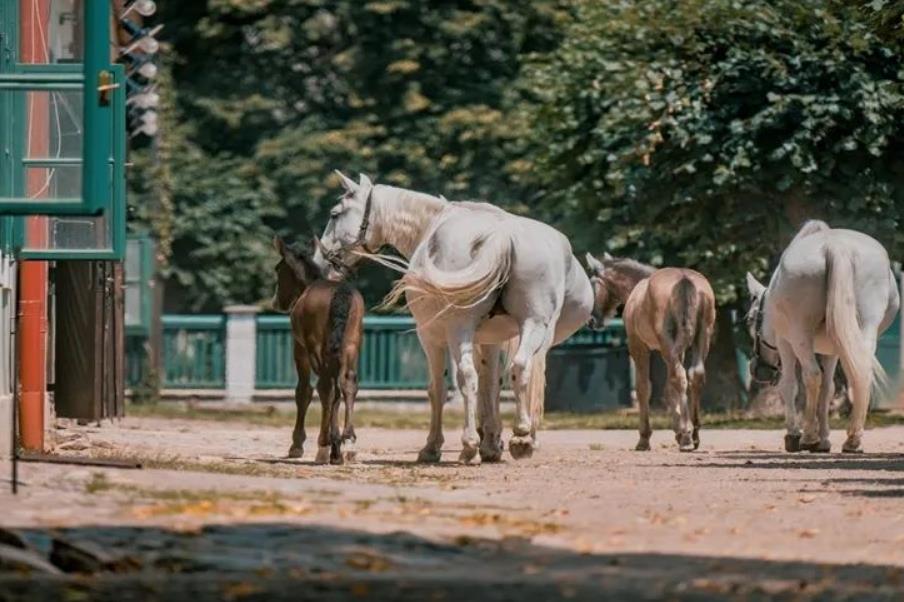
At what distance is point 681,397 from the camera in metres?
22.7

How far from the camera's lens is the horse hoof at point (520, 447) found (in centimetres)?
2050

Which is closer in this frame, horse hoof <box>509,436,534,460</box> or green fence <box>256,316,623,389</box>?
horse hoof <box>509,436,534,460</box>

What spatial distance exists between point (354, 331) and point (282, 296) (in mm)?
1870

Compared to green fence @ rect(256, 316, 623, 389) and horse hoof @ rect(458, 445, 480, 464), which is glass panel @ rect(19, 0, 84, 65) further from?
green fence @ rect(256, 316, 623, 389)

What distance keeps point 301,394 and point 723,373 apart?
15890 mm

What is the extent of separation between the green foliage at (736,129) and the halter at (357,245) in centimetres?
1059

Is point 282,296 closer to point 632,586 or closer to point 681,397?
point 681,397

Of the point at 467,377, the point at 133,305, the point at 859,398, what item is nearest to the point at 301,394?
the point at 467,377

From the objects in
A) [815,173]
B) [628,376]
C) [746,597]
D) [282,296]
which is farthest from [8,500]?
[628,376]

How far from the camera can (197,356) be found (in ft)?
142

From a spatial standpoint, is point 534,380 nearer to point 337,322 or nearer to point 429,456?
point 429,456

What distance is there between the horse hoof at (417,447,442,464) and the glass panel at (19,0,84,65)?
4.29 meters

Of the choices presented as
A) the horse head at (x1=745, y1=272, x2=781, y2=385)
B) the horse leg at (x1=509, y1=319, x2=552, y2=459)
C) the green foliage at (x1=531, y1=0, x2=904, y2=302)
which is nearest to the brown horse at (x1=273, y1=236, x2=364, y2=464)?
the horse leg at (x1=509, y1=319, x2=552, y2=459)

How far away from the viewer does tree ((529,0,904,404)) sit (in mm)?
30781
